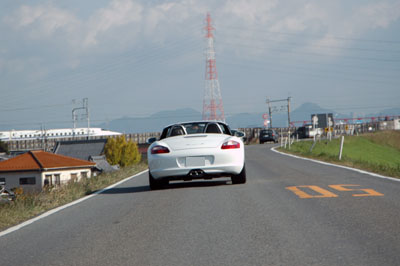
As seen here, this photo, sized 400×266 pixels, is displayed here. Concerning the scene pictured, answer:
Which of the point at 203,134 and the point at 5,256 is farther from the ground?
the point at 203,134

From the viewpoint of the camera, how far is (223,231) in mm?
6621

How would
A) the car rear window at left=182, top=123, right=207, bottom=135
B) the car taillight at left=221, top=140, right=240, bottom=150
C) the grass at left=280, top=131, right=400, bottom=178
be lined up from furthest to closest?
the grass at left=280, top=131, right=400, bottom=178 → the car rear window at left=182, top=123, right=207, bottom=135 → the car taillight at left=221, top=140, right=240, bottom=150

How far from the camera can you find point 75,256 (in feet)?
18.5

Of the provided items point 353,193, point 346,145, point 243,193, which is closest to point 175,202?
point 243,193

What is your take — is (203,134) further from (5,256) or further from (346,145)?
(346,145)

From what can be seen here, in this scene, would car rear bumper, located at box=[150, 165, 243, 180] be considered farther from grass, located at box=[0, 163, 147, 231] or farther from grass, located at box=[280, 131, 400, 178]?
grass, located at box=[280, 131, 400, 178]

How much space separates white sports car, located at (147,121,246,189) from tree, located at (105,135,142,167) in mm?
86226

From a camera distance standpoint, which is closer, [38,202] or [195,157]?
[38,202]

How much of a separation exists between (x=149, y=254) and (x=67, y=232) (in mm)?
2077

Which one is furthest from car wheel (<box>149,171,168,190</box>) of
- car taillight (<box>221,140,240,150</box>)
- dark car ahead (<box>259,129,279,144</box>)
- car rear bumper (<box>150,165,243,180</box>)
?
dark car ahead (<box>259,129,279,144</box>)

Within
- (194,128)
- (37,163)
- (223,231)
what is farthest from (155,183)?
(37,163)

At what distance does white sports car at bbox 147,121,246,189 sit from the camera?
11906mm

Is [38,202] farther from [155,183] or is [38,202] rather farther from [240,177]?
[240,177]

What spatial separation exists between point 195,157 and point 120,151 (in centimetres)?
8758
